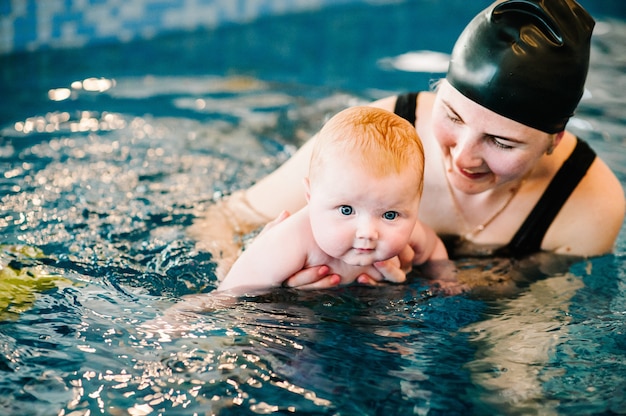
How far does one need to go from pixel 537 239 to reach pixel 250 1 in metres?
5.63

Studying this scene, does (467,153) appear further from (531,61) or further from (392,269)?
(392,269)

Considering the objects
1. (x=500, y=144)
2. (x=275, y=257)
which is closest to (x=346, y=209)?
(x=275, y=257)

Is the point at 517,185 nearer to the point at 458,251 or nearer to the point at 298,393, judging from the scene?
the point at 458,251

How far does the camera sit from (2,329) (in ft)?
7.75

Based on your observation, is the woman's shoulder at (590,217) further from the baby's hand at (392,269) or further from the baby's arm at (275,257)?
the baby's arm at (275,257)

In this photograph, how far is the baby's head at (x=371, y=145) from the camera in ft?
7.34

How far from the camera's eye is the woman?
2.49 metres

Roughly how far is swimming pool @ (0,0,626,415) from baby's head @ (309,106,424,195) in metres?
0.54

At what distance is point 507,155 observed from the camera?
2578 mm

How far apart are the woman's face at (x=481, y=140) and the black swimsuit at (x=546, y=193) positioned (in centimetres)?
37

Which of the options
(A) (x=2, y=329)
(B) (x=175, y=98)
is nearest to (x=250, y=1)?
(B) (x=175, y=98)

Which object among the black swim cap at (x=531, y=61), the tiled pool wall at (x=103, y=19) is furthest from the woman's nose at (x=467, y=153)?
the tiled pool wall at (x=103, y=19)

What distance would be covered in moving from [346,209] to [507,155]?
0.64 m

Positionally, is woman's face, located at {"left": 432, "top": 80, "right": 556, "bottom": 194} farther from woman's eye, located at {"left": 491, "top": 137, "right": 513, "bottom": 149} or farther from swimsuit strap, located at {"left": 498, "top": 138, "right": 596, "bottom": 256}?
swimsuit strap, located at {"left": 498, "top": 138, "right": 596, "bottom": 256}
